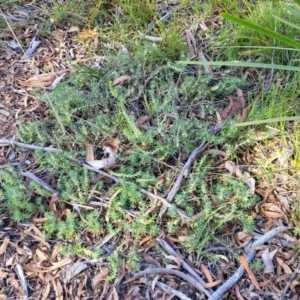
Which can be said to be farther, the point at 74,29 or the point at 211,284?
the point at 74,29

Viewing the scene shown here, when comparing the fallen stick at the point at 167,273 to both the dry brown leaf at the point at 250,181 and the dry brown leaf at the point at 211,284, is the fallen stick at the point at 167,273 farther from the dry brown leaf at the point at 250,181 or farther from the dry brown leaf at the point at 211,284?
the dry brown leaf at the point at 250,181

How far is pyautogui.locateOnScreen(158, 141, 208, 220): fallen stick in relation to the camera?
166cm

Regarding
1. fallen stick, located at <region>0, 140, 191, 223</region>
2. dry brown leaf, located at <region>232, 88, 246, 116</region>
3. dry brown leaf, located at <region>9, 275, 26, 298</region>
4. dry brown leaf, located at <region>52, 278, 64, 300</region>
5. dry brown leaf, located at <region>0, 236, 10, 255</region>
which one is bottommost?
dry brown leaf, located at <region>9, 275, 26, 298</region>

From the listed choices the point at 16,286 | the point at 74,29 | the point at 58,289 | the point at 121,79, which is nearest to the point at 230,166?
the point at 121,79

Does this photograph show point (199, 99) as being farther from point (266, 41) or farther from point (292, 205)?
point (292, 205)

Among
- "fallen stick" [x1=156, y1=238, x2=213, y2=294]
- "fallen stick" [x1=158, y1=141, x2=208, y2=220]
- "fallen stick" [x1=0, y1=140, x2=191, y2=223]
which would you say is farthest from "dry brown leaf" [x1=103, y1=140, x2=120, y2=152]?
"fallen stick" [x1=156, y1=238, x2=213, y2=294]

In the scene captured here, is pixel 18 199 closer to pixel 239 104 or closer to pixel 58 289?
pixel 58 289

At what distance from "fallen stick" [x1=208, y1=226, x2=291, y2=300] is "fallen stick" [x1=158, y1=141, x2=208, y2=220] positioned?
12.5 inches

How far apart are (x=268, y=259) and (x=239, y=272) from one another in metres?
0.12

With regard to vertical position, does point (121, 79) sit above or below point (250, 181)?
above

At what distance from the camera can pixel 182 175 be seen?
1.72m

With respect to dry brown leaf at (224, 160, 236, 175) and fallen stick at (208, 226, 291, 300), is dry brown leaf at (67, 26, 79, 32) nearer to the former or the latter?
dry brown leaf at (224, 160, 236, 175)

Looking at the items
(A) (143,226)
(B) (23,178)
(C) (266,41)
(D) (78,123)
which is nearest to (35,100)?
(D) (78,123)

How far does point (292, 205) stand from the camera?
1.67m
